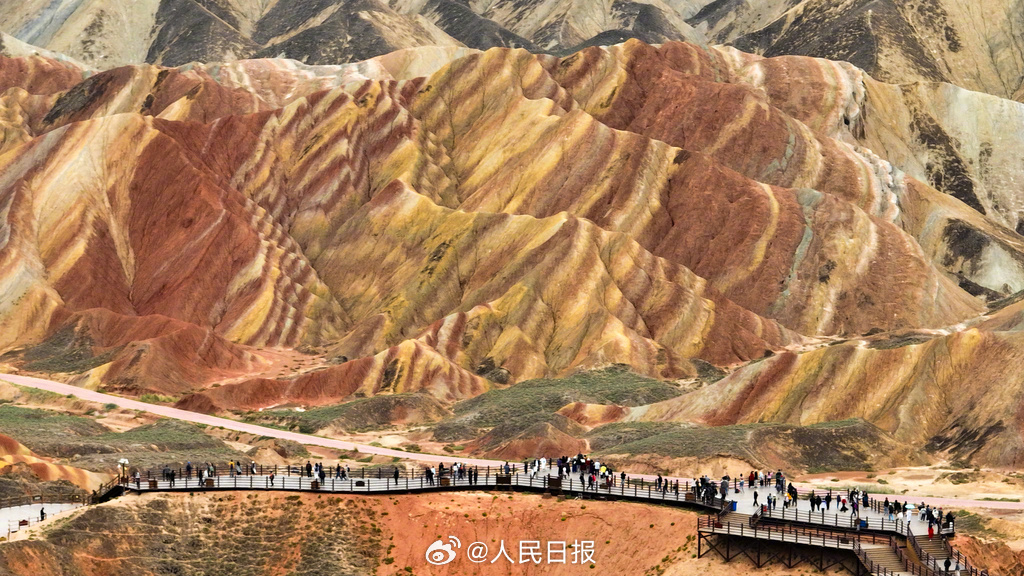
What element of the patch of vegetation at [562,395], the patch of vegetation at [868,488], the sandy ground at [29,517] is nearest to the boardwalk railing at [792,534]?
the patch of vegetation at [868,488]

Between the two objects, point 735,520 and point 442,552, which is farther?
point 442,552

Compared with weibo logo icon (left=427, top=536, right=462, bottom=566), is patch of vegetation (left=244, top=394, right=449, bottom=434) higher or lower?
higher

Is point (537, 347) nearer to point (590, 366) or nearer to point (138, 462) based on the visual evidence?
point (590, 366)

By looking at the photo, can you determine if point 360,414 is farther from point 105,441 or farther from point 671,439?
point 671,439

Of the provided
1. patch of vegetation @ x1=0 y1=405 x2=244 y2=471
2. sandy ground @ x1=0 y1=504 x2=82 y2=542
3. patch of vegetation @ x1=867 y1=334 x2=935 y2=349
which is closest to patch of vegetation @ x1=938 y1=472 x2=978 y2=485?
patch of vegetation @ x1=0 y1=405 x2=244 y2=471

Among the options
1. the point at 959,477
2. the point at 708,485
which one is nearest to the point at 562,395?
the point at 959,477

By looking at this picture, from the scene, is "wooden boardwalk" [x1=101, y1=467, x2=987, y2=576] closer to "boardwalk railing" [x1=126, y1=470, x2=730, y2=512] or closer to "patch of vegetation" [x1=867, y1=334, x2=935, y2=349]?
"boardwalk railing" [x1=126, y1=470, x2=730, y2=512]

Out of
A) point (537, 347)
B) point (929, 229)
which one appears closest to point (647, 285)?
point (537, 347)

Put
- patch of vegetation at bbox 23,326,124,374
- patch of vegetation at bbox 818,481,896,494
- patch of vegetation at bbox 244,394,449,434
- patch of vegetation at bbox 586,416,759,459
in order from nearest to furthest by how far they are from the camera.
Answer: patch of vegetation at bbox 818,481,896,494 < patch of vegetation at bbox 586,416,759,459 < patch of vegetation at bbox 244,394,449,434 < patch of vegetation at bbox 23,326,124,374

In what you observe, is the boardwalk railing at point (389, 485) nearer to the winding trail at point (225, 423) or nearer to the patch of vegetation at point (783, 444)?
the winding trail at point (225, 423)
